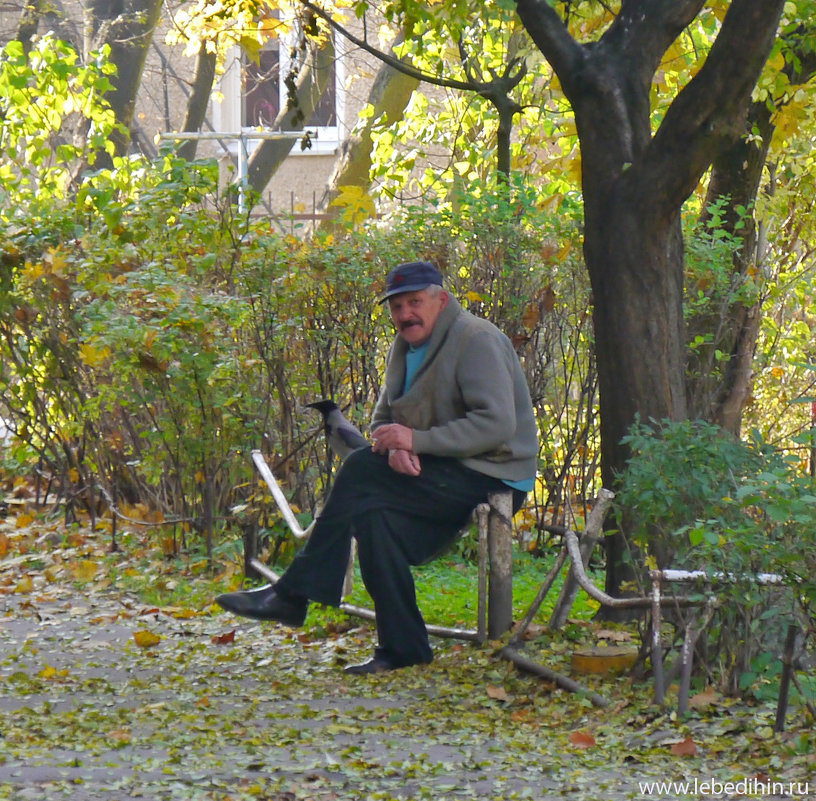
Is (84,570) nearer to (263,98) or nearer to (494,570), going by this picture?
(494,570)

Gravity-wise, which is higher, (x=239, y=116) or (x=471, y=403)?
(x=239, y=116)

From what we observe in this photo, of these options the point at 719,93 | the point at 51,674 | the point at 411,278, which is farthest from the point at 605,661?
the point at 719,93

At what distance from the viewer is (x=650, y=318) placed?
19.9ft

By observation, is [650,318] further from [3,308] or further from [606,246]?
[3,308]

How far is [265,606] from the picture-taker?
587 centimetres

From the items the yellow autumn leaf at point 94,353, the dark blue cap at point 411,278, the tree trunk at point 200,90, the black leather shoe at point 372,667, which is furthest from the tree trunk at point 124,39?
the black leather shoe at point 372,667

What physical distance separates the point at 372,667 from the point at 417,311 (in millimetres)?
1509

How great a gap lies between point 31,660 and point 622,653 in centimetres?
258

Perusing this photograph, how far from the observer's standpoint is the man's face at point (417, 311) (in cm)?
593

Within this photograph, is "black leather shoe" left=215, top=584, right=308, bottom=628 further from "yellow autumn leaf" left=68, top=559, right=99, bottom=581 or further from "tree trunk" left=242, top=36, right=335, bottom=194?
"tree trunk" left=242, top=36, right=335, bottom=194

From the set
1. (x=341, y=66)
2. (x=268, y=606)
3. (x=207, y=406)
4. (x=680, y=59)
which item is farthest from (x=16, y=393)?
(x=341, y=66)

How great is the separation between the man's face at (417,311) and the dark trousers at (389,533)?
0.54 metres

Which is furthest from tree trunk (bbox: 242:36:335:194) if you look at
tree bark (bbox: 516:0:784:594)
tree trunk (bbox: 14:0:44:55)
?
tree bark (bbox: 516:0:784:594)

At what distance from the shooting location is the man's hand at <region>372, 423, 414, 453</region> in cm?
569
